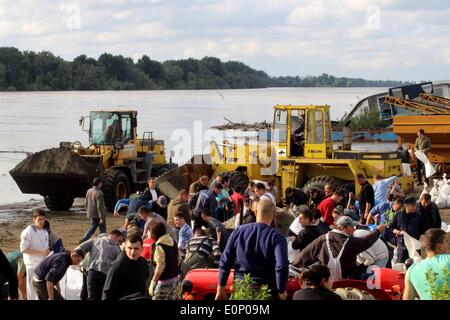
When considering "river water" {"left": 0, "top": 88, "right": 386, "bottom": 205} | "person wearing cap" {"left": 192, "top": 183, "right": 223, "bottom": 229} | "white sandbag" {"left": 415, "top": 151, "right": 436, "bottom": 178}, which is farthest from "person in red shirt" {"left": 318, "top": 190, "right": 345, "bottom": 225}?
"river water" {"left": 0, "top": 88, "right": 386, "bottom": 205}

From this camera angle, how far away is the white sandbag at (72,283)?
9.60 meters

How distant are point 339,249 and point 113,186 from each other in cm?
1331

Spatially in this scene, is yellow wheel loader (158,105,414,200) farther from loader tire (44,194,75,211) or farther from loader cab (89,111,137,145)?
loader tire (44,194,75,211)

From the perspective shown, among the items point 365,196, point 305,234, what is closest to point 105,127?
point 365,196

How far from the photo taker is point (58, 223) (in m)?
21.4

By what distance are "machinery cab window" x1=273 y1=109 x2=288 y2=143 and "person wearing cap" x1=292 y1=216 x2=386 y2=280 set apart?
36.0 feet

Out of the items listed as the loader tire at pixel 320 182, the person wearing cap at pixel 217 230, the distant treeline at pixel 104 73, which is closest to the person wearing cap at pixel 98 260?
the person wearing cap at pixel 217 230

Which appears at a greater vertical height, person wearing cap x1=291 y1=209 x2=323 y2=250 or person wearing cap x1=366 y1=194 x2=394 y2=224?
person wearing cap x1=291 y1=209 x2=323 y2=250

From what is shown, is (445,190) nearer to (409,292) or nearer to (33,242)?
(33,242)

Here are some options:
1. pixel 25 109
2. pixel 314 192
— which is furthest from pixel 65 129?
pixel 314 192

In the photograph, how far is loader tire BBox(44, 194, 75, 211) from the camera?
23.3m

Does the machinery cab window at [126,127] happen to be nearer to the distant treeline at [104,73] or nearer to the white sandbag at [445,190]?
the white sandbag at [445,190]

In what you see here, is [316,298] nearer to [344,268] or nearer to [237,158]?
[344,268]
